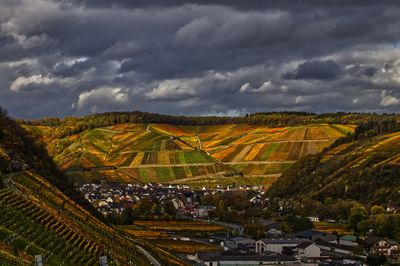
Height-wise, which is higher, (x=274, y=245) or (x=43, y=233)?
(x=43, y=233)

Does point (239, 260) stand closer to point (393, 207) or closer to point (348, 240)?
point (348, 240)

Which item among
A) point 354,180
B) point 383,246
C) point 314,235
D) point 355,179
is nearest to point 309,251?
point 383,246

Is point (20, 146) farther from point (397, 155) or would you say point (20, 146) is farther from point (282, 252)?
point (397, 155)

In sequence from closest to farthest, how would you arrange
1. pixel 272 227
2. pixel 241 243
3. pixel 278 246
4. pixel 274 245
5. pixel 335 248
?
1. pixel 335 248
2. pixel 278 246
3. pixel 274 245
4. pixel 241 243
5. pixel 272 227

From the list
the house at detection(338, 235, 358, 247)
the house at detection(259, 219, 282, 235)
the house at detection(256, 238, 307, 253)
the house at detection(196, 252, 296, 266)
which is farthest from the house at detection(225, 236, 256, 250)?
the house at detection(196, 252, 296, 266)

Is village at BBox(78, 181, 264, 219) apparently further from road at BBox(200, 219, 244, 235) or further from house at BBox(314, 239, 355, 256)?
house at BBox(314, 239, 355, 256)

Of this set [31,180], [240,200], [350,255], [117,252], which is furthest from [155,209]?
[117,252]
